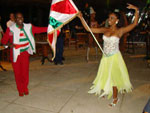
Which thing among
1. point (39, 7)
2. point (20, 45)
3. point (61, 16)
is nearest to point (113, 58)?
point (61, 16)

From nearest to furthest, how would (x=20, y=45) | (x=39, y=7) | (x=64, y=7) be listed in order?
(x=64, y=7) → (x=20, y=45) → (x=39, y=7)

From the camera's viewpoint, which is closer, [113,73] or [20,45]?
[113,73]

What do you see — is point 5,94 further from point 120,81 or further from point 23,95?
point 120,81

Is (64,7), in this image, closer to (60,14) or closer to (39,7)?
(60,14)

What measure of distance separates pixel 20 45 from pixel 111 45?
2.13m

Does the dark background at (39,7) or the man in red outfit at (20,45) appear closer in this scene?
the man in red outfit at (20,45)

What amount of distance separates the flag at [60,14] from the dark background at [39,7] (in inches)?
523

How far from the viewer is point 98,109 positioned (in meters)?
3.91

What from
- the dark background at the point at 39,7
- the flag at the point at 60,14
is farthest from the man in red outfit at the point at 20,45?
the dark background at the point at 39,7

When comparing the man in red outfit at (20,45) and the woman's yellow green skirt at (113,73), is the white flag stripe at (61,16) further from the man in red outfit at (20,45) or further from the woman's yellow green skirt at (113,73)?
the woman's yellow green skirt at (113,73)

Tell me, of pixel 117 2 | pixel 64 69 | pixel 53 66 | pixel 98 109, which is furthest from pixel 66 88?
pixel 117 2

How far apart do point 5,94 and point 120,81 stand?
9.65 ft

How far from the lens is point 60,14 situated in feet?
13.0

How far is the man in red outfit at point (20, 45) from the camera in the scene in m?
4.26
